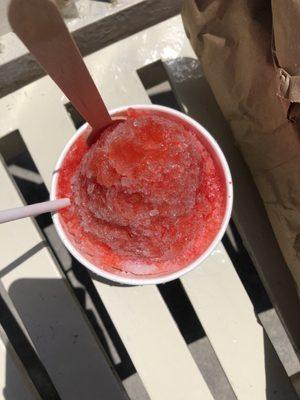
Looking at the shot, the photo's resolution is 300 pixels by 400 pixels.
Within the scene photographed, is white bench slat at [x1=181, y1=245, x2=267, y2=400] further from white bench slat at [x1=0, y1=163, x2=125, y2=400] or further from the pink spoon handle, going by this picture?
the pink spoon handle

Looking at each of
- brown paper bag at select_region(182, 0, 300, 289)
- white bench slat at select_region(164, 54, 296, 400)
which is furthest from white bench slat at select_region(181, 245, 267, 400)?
brown paper bag at select_region(182, 0, 300, 289)

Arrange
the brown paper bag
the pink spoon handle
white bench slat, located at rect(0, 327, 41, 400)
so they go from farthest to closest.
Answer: white bench slat, located at rect(0, 327, 41, 400), the brown paper bag, the pink spoon handle

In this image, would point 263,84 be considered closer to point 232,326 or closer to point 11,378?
point 232,326

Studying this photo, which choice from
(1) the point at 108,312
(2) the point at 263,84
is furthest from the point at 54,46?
(1) the point at 108,312

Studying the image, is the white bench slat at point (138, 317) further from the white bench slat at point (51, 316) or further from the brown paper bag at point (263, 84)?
the brown paper bag at point (263, 84)

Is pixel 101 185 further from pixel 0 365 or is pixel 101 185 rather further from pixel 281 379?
pixel 281 379

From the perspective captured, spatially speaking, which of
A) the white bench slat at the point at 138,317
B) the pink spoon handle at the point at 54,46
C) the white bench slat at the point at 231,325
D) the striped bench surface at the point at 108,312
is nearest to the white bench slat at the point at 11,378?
the striped bench surface at the point at 108,312
